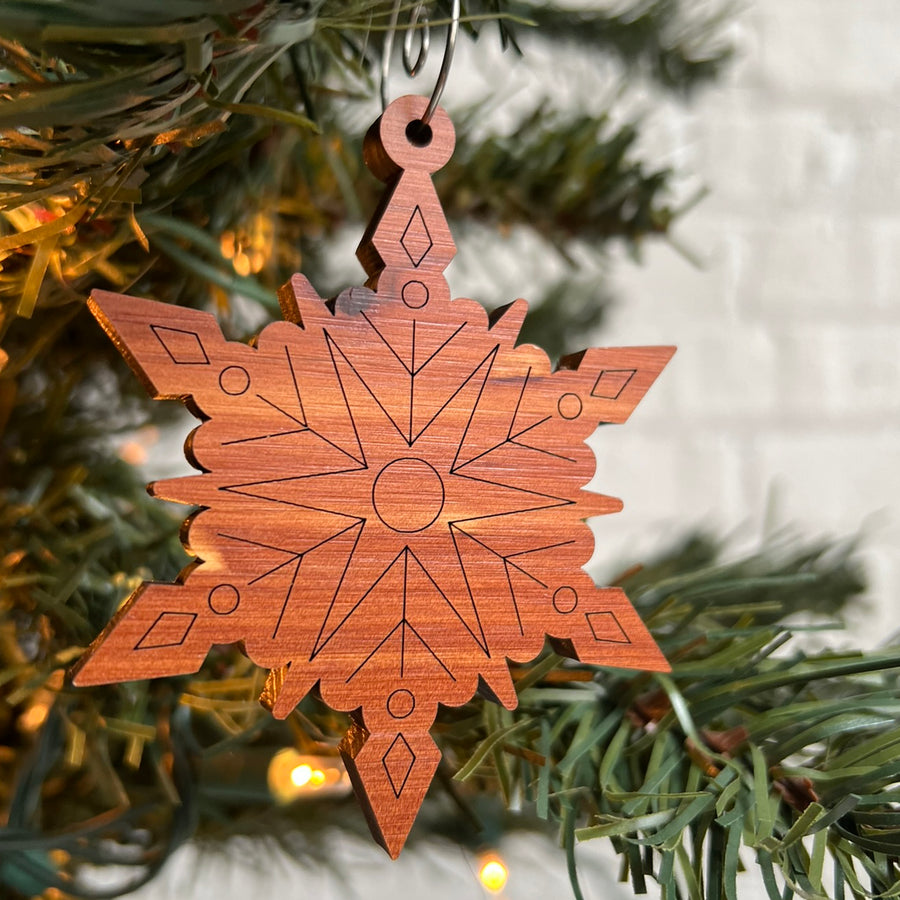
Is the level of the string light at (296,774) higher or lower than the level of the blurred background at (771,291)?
lower

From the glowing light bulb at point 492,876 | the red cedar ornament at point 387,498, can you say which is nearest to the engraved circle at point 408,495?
the red cedar ornament at point 387,498

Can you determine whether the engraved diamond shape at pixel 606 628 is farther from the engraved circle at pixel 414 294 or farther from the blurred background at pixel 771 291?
the blurred background at pixel 771 291

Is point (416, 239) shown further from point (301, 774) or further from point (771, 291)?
point (771, 291)

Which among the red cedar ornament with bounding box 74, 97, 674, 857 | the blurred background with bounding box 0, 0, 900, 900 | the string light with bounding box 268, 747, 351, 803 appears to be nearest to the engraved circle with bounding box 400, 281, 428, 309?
the red cedar ornament with bounding box 74, 97, 674, 857

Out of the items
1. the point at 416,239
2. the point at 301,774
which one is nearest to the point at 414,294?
the point at 416,239

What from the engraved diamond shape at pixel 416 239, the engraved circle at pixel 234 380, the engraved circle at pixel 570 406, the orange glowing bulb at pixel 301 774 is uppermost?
the engraved diamond shape at pixel 416 239

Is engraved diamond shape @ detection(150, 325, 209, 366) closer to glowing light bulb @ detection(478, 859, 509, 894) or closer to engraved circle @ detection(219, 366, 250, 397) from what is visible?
engraved circle @ detection(219, 366, 250, 397)

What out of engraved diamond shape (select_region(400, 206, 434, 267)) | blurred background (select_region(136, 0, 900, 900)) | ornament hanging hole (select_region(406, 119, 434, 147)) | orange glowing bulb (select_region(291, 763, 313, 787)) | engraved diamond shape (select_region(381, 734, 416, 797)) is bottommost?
engraved diamond shape (select_region(381, 734, 416, 797))
